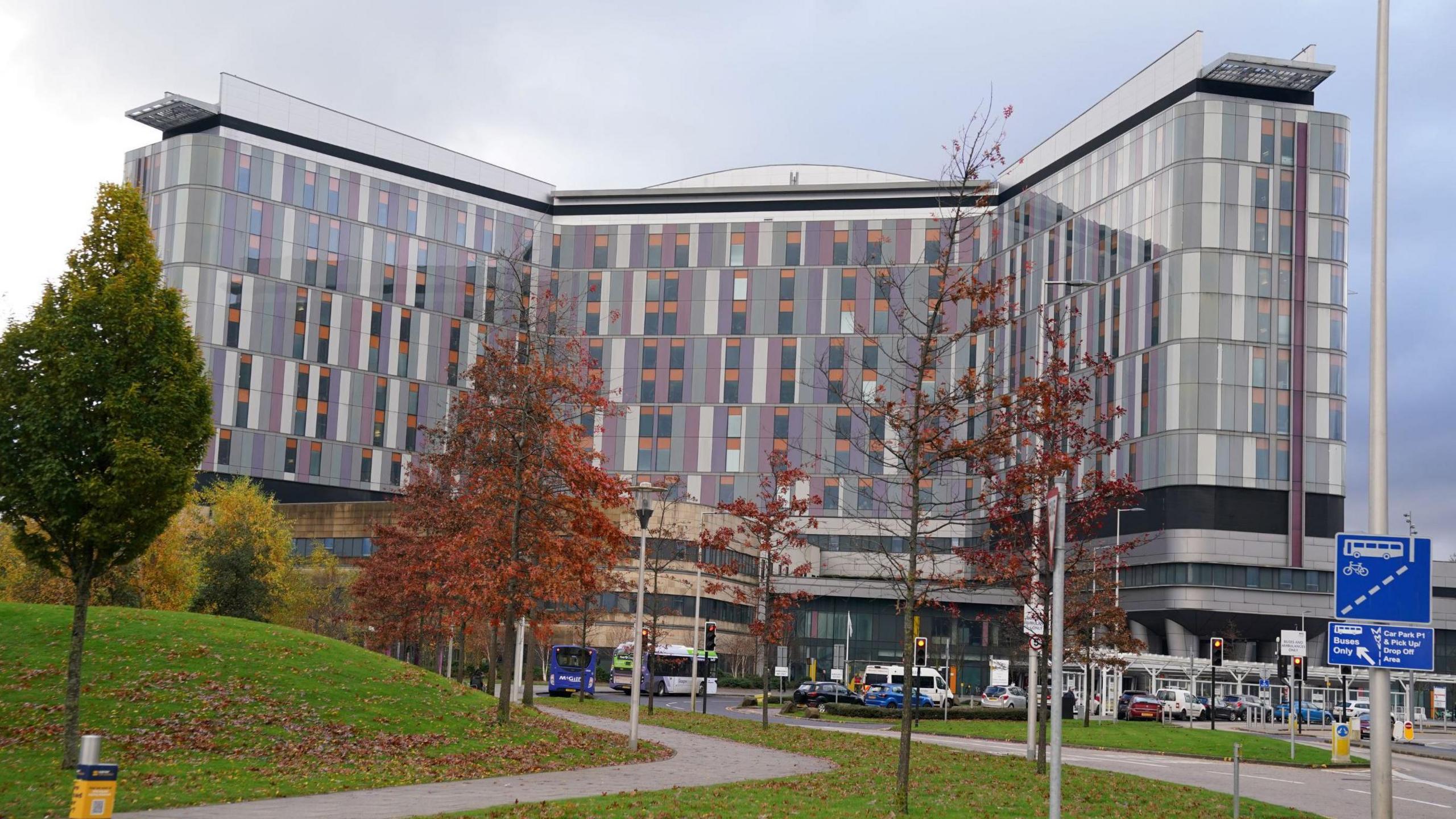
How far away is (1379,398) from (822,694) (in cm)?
5444

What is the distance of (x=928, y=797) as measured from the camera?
21797 mm

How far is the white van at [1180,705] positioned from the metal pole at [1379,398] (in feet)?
201

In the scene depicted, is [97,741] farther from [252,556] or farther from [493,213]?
[493,213]

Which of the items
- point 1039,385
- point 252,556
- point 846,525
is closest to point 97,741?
point 1039,385

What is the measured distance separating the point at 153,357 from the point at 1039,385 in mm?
16960

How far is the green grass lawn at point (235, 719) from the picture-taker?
65.9ft

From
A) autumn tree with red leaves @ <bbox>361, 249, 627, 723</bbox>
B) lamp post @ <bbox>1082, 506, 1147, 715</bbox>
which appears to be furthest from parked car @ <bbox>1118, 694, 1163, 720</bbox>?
autumn tree with red leaves @ <bbox>361, 249, 627, 723</bbox>

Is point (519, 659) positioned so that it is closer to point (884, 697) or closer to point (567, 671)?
point (567, 671)

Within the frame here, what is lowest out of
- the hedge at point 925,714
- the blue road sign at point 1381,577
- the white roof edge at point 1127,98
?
the hedge at point 925,714

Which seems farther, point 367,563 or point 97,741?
point 367,563

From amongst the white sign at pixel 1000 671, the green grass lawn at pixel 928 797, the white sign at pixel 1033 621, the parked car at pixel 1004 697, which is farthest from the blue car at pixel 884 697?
the white sign at pixel 1033 621

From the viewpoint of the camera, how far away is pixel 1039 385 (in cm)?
2788

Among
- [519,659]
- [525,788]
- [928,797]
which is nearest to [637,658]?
[525,788]

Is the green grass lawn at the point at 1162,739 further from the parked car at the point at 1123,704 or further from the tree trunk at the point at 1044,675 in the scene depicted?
the parked car at the point at 1123,704
